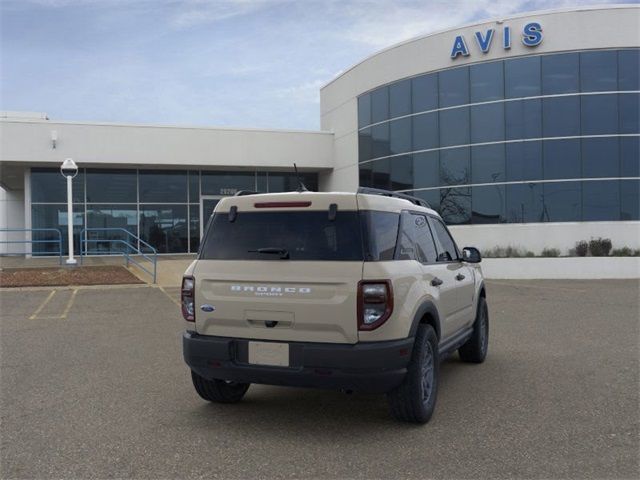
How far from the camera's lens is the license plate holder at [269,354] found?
4.60 metres

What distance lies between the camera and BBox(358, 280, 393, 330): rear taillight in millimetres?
4461

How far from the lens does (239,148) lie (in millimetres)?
25219

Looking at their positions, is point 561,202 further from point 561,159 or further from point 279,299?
point 279,299

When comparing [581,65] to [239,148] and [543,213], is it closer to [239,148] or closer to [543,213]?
[543,213]

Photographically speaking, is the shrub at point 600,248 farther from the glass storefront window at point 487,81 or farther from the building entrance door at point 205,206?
the building entrance door at point 205,206

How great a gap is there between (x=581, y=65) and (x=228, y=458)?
2014 cm

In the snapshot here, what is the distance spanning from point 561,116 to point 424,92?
5049 millimetres

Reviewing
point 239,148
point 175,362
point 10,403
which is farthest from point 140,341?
point 239,148

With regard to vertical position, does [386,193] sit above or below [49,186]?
below

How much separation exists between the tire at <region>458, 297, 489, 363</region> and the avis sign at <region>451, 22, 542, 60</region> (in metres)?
16.0

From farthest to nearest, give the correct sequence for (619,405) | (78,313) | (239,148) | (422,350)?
(239,148)
(78,313)
(619,405)
(422,350)

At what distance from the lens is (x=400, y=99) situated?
23609 mm

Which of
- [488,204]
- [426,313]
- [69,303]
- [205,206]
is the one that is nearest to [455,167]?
[488,204]

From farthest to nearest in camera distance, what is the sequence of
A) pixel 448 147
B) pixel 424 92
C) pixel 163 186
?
1. pixel 163 186
2. pixel 424 92
3. pixel 448 147
